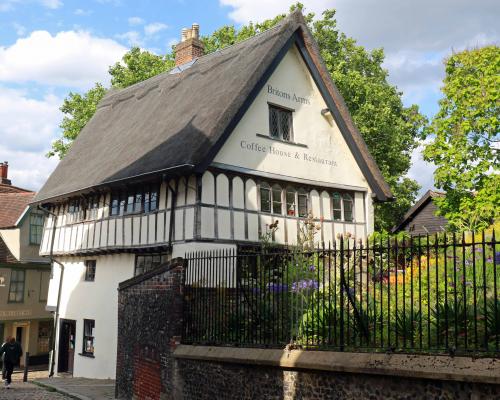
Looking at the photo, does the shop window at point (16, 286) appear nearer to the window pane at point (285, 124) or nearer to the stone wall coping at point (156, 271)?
the stone wall coping at point (156, 271)

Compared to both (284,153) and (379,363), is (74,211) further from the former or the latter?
(379,363)

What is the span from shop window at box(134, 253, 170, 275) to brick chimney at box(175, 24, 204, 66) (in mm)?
9485

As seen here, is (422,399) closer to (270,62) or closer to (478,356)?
(478,356)

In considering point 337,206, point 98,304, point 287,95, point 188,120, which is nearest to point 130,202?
point 188,120

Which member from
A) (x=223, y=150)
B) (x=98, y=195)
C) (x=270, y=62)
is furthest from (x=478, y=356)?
(x=98, y=195)

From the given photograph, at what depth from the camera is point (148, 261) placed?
16031 millimetres

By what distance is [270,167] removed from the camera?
632 inches

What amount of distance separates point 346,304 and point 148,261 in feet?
26.6

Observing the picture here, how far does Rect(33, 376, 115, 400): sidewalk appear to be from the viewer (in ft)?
44.0

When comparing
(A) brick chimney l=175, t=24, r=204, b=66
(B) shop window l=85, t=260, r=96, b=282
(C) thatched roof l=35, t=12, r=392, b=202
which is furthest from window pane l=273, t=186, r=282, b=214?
(A) brick chimney l=175, t=24, r=204, b=66

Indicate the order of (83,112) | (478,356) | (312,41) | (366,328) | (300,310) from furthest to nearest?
(83,112) < (312,41) < (300,310) < (366,328) < (478,356)

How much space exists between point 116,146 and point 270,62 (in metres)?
6.17

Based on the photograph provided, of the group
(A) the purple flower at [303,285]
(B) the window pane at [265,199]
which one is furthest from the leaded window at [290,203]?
(A) the purple flower at [303,285]

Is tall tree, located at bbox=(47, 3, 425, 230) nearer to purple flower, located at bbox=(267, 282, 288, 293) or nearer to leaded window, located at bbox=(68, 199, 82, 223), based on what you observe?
leaded window, located at bbox=(68, 199, 82, 223)
